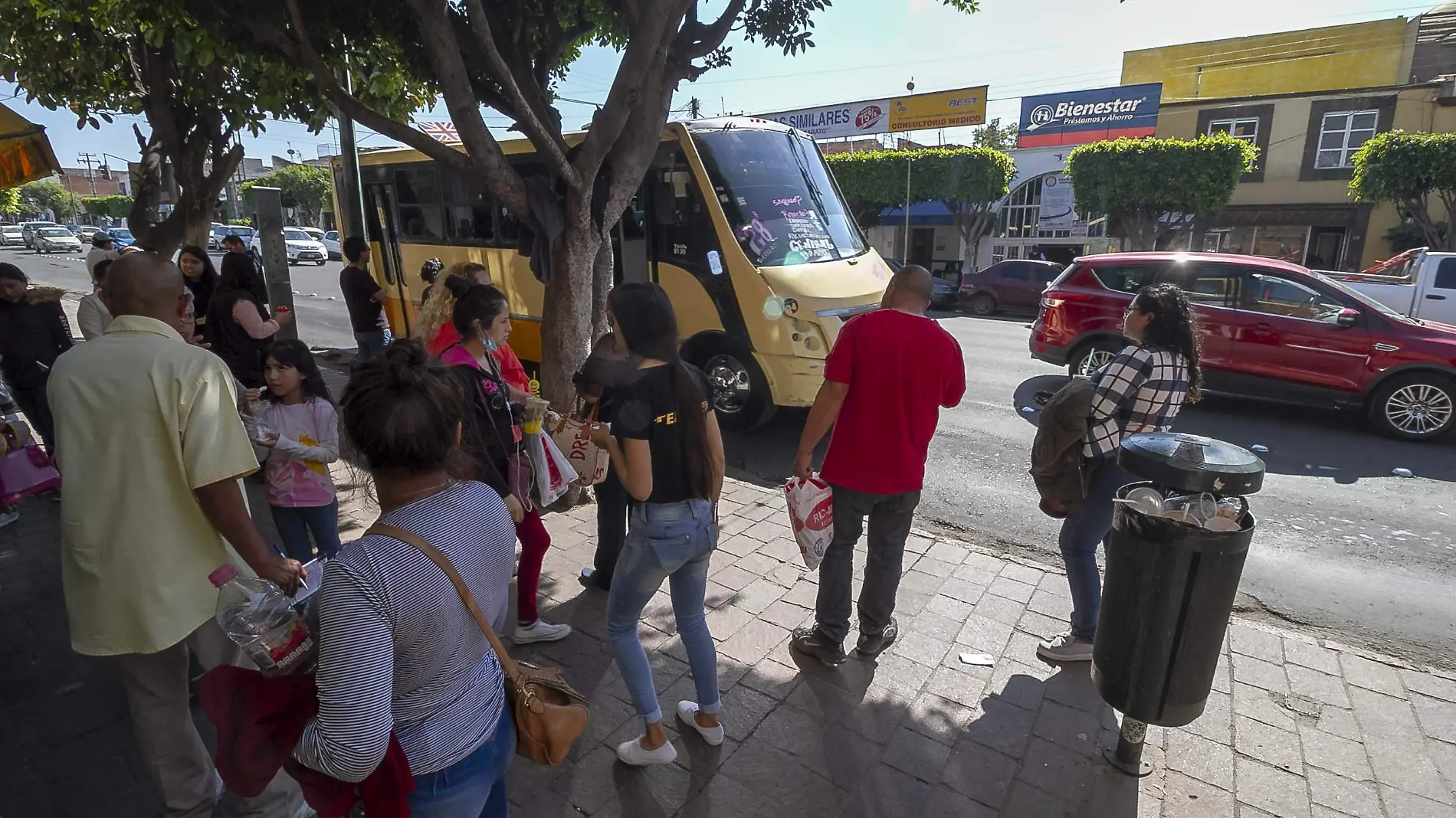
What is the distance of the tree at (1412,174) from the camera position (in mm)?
17250

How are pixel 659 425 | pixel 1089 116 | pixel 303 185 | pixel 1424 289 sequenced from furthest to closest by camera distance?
pixel 303 185, pixel 1089 116, pixel 1424 289, pixel 659 425

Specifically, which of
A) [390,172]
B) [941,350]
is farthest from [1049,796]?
[390,172]

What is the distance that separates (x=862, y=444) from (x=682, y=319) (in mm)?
4433

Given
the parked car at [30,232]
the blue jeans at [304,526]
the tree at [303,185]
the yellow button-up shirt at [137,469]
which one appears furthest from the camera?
the tree at [303,185]

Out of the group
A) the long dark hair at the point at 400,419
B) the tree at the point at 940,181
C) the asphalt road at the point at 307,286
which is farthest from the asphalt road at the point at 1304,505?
the tree at the point at 940,181

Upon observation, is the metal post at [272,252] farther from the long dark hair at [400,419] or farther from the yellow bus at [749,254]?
the long dark hair at [400,419]

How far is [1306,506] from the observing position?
5.61m

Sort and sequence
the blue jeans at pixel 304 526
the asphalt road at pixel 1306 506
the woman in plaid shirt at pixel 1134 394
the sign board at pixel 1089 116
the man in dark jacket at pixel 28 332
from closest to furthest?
the woman in plaid shirt at pixel 1134 394
the blue jeans at pixel 304 526
the asphalt road at pixel 1306 506
the man in dark jacket at pixel 28 332
the sign board at pixel 1089 116

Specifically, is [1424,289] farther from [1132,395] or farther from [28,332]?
[28,332]

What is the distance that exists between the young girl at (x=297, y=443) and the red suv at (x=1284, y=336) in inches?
236

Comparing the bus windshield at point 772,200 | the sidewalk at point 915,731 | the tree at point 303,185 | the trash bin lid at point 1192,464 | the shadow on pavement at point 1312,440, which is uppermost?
the tree at point 303,185

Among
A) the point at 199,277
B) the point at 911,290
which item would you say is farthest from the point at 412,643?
the point at 199,277

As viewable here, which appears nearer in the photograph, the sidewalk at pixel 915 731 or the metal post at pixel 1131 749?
the sidewalk at pixel 915 731

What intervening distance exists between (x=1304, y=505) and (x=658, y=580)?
17.9ft
